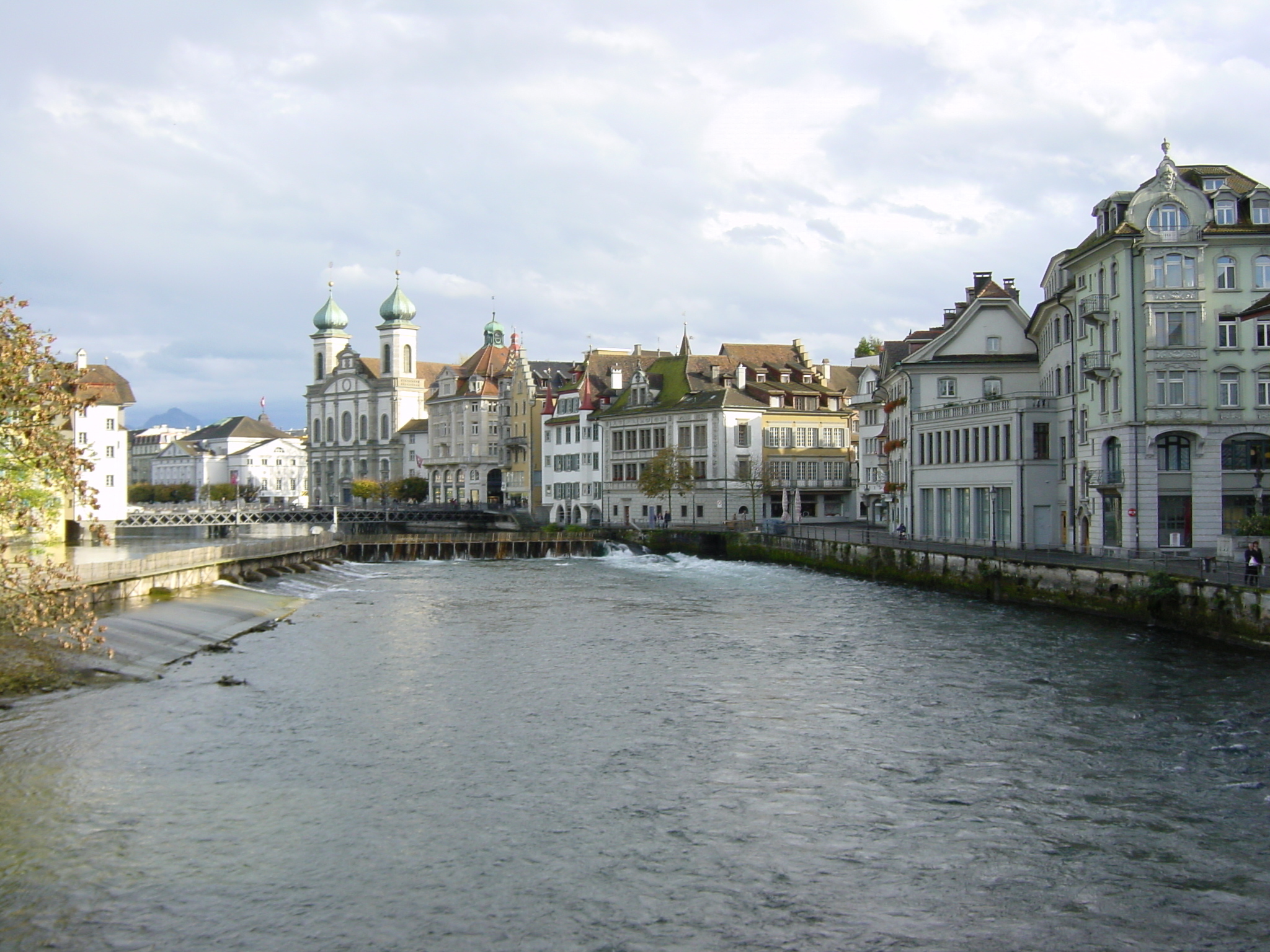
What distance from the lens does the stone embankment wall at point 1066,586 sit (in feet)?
110

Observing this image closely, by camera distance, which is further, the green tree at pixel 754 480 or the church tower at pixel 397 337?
the church tower at pixel 397 337

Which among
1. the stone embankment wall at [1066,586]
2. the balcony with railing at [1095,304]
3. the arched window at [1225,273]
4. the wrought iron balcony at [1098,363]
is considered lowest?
the stone embankment wall at [1066,586]

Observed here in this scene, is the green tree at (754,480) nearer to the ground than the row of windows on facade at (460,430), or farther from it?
nearer to the ground

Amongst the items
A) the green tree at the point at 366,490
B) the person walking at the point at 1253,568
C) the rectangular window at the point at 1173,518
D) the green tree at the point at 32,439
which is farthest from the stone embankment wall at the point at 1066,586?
the green tree at the point at 366,490

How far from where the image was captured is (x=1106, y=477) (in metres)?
48.0

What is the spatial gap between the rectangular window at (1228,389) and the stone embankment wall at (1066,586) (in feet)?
29.2

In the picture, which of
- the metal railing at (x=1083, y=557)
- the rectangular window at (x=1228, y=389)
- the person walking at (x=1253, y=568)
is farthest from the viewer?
the rectangular window at (x=1228, y=389)

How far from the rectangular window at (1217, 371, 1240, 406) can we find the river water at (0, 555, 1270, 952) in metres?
14.8

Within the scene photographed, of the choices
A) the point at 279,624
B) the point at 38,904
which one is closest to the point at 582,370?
the point at 279,624

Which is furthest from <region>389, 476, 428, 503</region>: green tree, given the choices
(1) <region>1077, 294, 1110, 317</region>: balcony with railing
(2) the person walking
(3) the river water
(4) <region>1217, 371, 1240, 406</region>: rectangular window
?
(2) the person walking

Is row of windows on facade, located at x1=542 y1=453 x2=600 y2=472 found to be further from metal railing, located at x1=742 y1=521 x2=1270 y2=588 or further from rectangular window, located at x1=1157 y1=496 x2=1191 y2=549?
rectangular window, located at x1=1157 y1=496 x2=1191 y2=549

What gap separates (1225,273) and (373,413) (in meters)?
144

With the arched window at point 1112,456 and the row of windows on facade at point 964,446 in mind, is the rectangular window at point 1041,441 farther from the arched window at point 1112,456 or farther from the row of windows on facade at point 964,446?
the arched window at point 1112,456

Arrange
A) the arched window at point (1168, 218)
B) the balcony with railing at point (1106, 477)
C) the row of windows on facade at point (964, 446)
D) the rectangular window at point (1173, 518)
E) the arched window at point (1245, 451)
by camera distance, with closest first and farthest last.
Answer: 1. the arched window at point (1245, 451)
2. the rectangular window at point (1173, 518)
3. the arched window at point (1168, 218)
4. the balcony with railing at point (1106, 477)
5. the row of windows on facade at point (964, 446)
